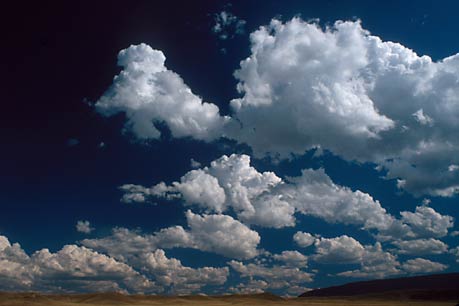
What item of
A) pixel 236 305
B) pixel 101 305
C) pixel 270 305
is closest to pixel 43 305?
pixel 101 305

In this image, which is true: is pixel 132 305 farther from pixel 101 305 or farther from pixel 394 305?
pixel 394 305

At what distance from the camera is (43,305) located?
165m

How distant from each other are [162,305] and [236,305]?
3076 cm

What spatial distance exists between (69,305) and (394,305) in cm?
12921

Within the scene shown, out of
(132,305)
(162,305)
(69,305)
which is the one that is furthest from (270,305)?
(69,305)

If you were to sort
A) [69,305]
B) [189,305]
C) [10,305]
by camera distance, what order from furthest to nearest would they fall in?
[189,305] → [69,305] → [10,305]

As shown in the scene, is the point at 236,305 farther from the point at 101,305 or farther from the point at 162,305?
the point at 101,305

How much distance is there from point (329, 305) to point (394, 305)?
28946 mm

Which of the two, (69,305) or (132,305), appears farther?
(132,305)

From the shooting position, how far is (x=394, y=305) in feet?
625

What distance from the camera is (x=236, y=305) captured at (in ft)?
602

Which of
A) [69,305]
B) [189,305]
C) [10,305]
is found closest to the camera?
[10,305]

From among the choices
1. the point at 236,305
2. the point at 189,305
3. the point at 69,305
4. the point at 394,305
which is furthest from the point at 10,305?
the point at 394,305

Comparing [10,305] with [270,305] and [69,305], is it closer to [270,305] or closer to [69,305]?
[69,305]
